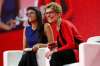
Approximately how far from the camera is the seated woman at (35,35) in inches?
114

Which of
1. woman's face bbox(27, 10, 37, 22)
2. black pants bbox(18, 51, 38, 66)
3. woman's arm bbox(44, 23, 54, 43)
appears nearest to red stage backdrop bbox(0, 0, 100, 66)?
woman's arm bbox(44, 23, 54, 43)

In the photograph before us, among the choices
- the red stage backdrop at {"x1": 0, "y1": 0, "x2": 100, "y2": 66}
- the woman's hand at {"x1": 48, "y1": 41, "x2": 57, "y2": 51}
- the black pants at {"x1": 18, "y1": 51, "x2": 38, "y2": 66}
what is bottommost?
the black pants at {"x1": 18, "y1": 51, "x2": 38, "y2": 66}

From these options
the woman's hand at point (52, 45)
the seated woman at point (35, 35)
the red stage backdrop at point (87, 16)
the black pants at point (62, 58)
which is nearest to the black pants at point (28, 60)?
the seated woman at point (35, 35)

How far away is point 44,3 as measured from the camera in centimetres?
331

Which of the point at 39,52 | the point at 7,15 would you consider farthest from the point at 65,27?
the point at 7,15

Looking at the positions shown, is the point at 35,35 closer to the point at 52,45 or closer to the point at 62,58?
the point at 52,45

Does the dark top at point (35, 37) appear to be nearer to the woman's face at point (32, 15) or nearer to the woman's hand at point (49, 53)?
the woman's face at point (32, 15)

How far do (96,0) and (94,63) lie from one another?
1.15 metres

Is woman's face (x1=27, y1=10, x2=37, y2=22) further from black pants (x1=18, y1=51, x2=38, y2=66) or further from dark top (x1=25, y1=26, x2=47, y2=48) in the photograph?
black pants (x1=18, y1=51, x2=38, y2=66)

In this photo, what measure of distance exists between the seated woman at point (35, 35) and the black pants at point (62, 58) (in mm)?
421

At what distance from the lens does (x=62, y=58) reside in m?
2.52

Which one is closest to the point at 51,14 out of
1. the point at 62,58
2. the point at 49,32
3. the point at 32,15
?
the point at 49,32

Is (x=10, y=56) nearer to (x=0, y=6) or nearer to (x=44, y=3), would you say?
(x=44, y=3)

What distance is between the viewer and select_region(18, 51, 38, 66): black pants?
2846mm
